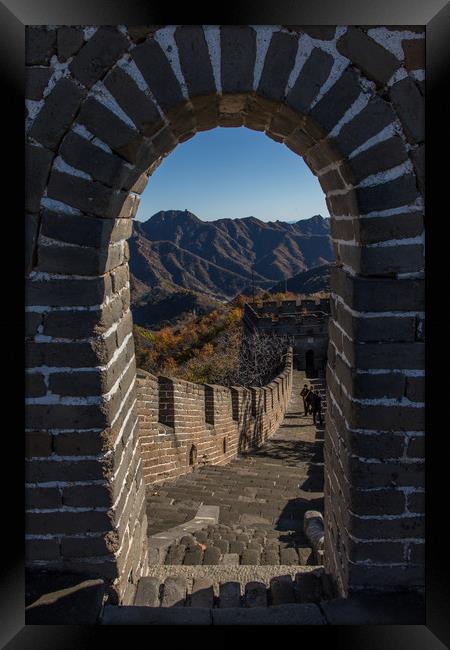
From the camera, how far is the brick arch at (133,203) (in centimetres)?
215

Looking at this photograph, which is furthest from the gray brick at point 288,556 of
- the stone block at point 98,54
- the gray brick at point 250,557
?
the stone block at point 98,54

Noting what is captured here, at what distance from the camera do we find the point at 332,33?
2141mm

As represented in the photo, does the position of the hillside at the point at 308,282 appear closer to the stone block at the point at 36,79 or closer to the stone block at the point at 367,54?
the stone block at the point at 367,54

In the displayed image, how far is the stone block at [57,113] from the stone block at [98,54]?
51 mm

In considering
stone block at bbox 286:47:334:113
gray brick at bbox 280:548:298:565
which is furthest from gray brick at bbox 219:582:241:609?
stone block at bbox 286:47:334:113

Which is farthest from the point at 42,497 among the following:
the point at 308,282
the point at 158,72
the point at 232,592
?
the point at 308,282

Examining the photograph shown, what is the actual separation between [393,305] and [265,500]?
16.3ft

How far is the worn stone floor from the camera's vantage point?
Answer: 14.1 feet

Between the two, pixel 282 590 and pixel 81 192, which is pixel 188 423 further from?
pixel 81 192
